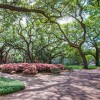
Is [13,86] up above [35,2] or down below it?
below

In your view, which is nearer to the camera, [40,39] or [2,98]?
[2,98]

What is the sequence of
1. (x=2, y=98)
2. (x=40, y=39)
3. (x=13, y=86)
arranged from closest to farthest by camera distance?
(x=2, y=98)
(x=13, y=86)
(x=40, y=39)

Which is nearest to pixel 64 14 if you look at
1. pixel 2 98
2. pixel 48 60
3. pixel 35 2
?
pixel 35 2

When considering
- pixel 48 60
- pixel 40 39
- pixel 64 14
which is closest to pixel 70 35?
pixel 40 39

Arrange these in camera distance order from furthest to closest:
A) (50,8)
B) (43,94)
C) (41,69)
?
1. (50,8)
2. (41,69)
3. (43,94)

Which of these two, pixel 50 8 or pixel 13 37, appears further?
→ pixel 13 37

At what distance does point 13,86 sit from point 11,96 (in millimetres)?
1002

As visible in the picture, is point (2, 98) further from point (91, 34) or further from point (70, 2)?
point (91, 34)

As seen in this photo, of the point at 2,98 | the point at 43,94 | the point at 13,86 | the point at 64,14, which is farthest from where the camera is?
the point at 64,14

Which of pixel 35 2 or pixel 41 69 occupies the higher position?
pixel 35 2

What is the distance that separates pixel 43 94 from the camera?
6.43 m

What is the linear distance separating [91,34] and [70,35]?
3.26 metres

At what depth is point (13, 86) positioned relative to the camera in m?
7.19

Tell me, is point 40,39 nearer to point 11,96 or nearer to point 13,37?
point 13,37
